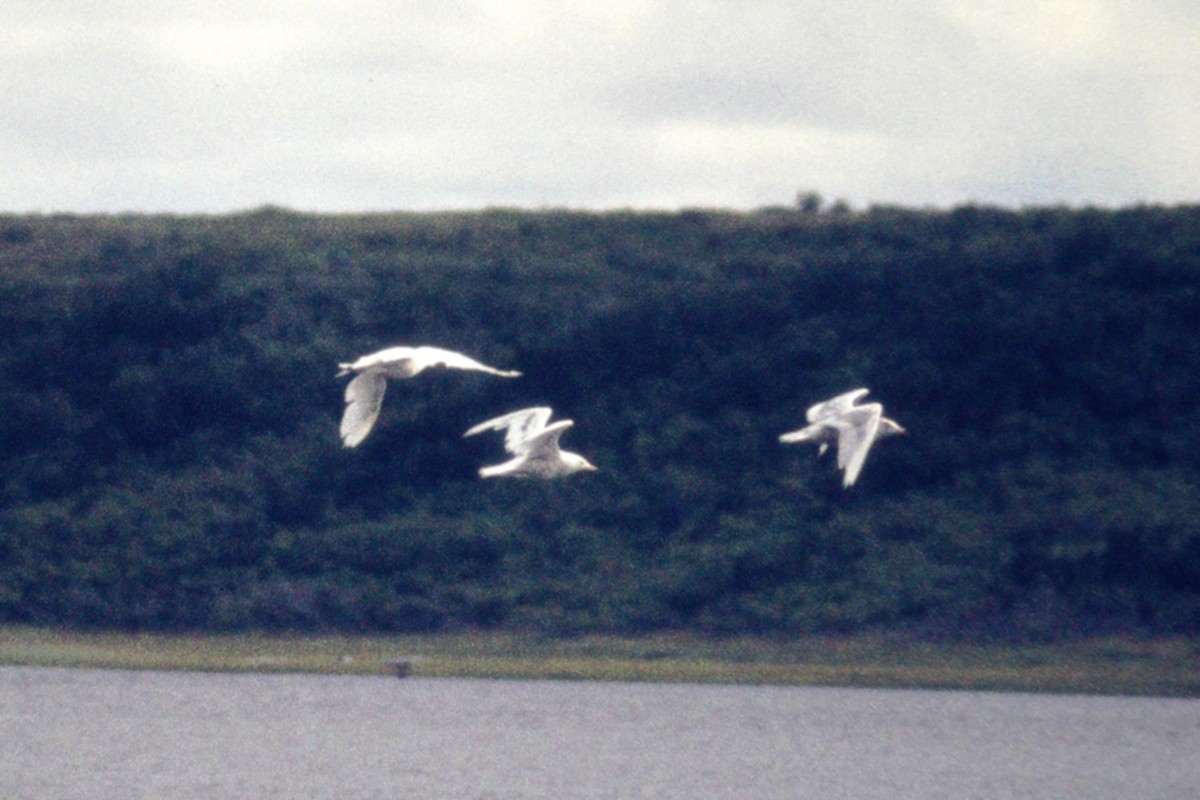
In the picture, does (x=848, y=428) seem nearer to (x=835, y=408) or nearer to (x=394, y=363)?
(x=835, y=408)

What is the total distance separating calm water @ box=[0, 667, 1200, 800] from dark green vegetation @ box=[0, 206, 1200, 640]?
3.74 meters

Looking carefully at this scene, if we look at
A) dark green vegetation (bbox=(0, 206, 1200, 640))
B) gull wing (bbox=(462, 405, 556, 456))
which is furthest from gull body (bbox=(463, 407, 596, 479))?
dark green vegetation (bbox=(0, 206, 1200, 640))

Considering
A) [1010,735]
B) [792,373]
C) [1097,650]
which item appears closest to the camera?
[1010,735]

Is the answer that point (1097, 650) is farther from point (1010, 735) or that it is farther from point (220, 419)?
point (220, 419)

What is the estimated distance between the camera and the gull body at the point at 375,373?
19.3m

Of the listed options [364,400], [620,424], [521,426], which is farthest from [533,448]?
[620,424]

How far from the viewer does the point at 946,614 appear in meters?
28.7

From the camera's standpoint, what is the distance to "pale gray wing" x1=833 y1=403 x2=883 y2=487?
2081 cm

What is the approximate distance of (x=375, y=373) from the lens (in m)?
20.0

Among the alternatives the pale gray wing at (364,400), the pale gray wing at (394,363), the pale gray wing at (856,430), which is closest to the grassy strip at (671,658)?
the pale gray wing at (856,430)

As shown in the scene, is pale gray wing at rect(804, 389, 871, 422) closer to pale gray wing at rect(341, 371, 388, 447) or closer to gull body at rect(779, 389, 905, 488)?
gull body at rect(779, 389, 905, 488)

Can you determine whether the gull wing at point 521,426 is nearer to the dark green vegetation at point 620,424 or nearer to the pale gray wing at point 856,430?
the pale gray wing at point 856,430

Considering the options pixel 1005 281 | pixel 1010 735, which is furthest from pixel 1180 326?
pixel 1010 735

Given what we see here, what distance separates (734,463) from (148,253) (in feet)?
36.5
